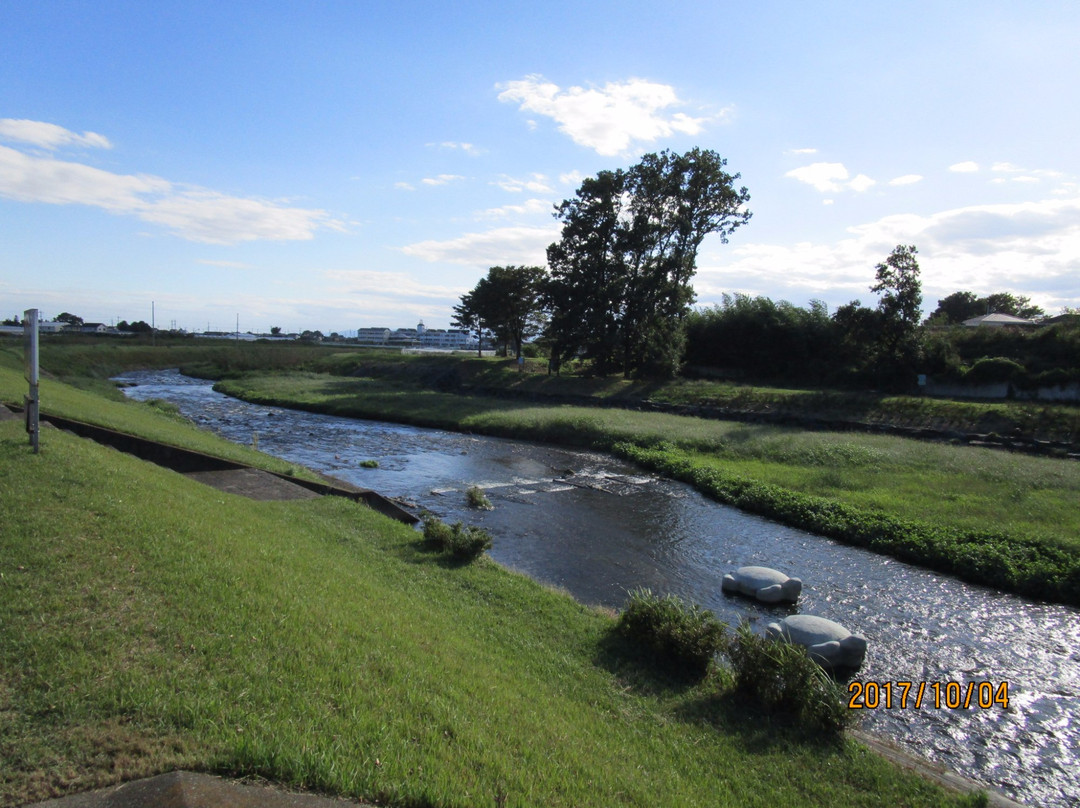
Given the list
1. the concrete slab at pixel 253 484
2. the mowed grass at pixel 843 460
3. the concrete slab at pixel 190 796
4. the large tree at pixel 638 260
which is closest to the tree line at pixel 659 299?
the large tree at pixel 638 260

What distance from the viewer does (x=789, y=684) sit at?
23.5 feet

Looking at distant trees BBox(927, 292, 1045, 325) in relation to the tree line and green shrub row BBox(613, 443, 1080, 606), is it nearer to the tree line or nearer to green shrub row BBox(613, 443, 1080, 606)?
the tree line

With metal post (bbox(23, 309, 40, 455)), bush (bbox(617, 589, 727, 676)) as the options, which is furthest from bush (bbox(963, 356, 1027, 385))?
metal post (bbox(23, 309, 40, 455))

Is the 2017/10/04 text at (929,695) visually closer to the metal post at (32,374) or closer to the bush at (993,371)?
the metal post at (32,374)

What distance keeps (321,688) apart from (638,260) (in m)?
47.8

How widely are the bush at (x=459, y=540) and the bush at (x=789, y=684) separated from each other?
5314 millimetres

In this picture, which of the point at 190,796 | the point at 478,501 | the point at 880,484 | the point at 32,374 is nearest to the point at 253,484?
the point at 32,374

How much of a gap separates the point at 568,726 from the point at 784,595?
762 cm

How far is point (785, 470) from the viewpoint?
2397 cm

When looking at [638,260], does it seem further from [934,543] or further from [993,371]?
[934,543]

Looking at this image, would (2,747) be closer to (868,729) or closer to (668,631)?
(668,631)

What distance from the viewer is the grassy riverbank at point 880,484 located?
14547mm

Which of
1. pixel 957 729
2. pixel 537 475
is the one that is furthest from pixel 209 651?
pixel 537 475

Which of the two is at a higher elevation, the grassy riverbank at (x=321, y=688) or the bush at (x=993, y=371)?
the bush at (x=993, y=371)
